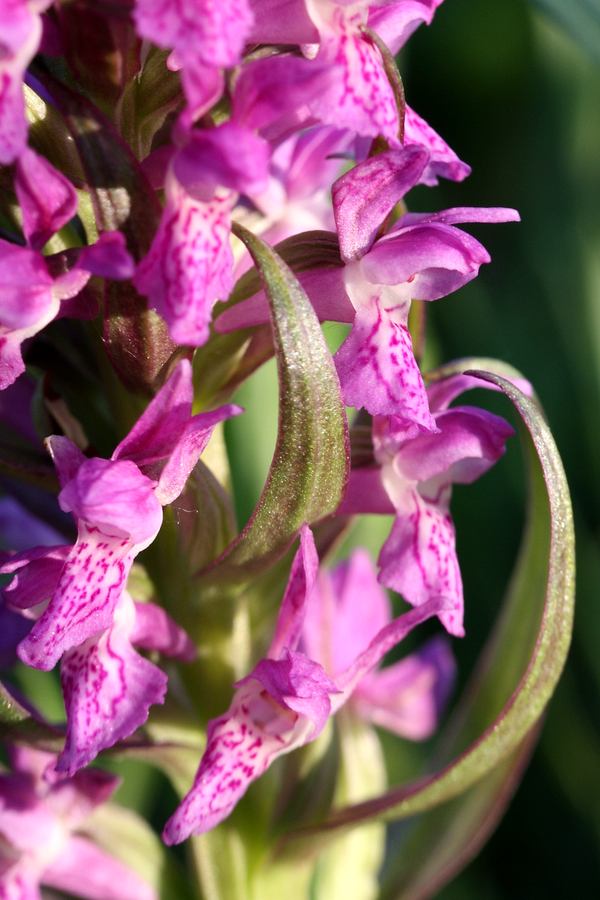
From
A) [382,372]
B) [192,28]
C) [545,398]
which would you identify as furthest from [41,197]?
[545,398]

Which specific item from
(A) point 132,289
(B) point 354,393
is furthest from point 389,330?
(A) point 132,289

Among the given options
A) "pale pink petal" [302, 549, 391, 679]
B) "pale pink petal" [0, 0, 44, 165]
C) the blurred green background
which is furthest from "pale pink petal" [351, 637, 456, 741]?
"pale pink petal" [0, 0, 44, 165]

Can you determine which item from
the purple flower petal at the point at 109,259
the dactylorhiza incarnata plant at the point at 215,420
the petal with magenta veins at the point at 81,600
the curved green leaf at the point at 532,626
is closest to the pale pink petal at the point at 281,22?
the dactylorhiza incarnata plant at the point at 215,420

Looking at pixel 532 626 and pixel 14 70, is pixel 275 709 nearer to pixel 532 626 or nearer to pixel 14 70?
pixel 532 626

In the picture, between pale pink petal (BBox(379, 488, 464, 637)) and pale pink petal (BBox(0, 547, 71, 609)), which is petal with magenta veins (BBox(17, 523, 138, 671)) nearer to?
pale pink petal (BBox(0, 547, 71, 609))

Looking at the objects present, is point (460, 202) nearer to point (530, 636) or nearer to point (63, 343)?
point (530, 636)

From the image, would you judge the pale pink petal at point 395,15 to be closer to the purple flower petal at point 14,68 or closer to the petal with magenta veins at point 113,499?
the purple flower petal at point 14,68
